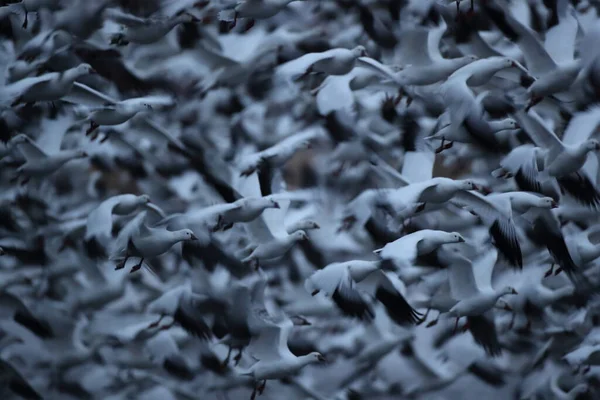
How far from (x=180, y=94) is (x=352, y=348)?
8.15 ft

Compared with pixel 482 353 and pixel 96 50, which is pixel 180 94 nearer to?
pixel 96 50

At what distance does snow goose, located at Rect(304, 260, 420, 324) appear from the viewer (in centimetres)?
557

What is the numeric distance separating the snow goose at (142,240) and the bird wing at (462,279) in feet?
5.55

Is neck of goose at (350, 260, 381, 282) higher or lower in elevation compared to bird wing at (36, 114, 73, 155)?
higher

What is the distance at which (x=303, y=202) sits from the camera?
7.49 meters

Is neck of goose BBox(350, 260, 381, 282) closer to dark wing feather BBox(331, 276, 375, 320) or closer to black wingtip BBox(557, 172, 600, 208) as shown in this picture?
dark wing feather BBox(331, 276, 375, 320)

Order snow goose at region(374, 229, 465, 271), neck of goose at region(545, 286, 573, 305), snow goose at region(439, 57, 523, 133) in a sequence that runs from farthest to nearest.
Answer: neck of goose at region(545, 286, 573, 305), snow goose at region(439, 57, 523, 133), snow goose at region(374, 229, 465, 271)

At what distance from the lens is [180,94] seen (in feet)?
25.5

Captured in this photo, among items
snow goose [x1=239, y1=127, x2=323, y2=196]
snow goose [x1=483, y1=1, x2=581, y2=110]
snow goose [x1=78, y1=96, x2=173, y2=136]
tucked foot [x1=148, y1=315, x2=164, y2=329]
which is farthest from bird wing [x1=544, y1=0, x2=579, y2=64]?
tucked foot [x1=148, y1=315, x2=164, y2=329]

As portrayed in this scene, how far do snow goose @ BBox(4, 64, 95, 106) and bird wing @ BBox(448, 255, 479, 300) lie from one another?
2.75 metres

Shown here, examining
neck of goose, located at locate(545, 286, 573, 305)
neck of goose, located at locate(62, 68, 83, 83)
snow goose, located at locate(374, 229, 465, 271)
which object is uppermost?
neck of goose, located at locate(62, 68, 83, 83)

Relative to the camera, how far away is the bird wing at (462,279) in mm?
6043

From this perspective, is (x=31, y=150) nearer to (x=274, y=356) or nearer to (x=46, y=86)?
(x=46, y=86)

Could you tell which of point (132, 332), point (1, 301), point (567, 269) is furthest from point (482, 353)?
point (1, 301)
